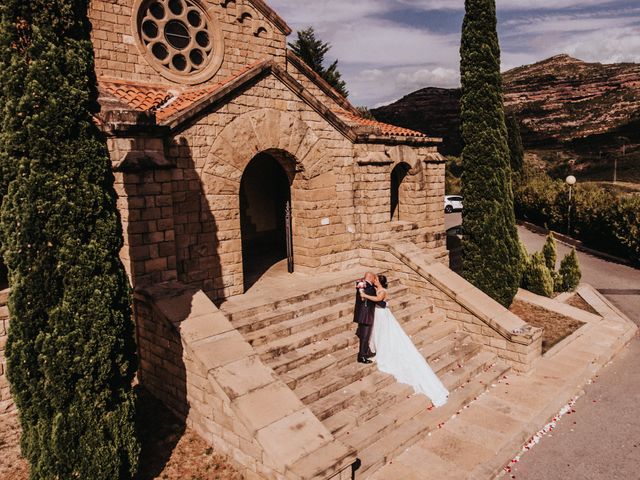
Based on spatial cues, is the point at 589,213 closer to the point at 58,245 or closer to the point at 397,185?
the point at 397,185

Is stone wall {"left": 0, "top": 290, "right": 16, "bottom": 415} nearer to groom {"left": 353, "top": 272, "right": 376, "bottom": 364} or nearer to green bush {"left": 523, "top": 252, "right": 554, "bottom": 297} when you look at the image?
groom {"left": 353, "top": 272, "right": 376, "bottom": 364}

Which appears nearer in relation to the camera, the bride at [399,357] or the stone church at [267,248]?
the stone church at [267,248]

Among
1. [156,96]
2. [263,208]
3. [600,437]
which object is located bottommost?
[600,437]

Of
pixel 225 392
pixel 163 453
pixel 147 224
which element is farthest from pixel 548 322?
pixel 147 224

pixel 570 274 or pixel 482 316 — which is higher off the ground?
pixel 482 316

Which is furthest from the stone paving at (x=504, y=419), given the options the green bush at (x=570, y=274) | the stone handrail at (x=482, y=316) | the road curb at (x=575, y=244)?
the road curb at (x=575, y=244)

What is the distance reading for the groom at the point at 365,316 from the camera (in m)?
8.07

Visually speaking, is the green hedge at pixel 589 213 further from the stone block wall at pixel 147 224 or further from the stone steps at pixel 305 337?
the stone block wall at pixel 147 224

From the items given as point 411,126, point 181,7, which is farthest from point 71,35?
point 411,126

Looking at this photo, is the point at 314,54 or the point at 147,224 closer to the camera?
the point at 147,224

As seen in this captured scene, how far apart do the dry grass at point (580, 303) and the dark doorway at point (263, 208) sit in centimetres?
913

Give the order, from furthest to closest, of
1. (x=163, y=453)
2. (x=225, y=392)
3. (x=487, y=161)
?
(x=487, y=161) → (x=163, y=453) → (x=225, y=392)

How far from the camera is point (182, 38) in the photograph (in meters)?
12.0

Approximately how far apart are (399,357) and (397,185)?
293 inches
